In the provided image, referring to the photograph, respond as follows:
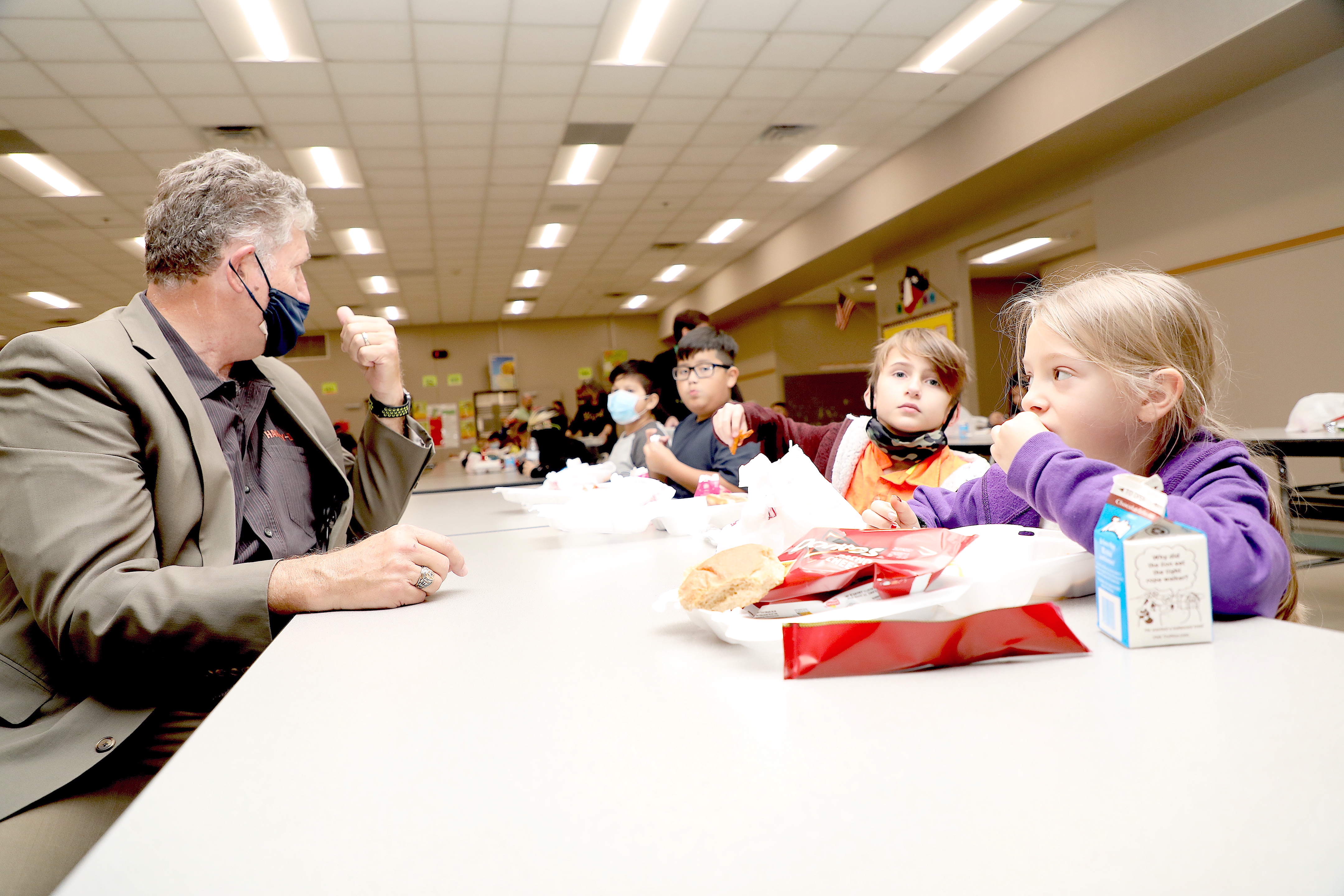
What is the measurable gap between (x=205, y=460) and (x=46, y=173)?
658 cm

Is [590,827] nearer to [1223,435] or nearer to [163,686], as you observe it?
[163,686]

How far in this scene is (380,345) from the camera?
1.61 m

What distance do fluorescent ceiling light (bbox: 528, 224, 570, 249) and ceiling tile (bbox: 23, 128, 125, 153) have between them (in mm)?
3890

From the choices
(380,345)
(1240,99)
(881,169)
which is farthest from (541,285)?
(380,345)

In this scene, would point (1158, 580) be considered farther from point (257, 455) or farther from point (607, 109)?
point (607, 109)

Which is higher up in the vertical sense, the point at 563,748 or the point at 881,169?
the point at 881,169

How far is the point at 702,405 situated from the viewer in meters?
2.91

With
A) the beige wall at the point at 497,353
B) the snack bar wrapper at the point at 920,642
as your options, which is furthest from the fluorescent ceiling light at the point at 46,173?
the beige wall at the point at 497,353

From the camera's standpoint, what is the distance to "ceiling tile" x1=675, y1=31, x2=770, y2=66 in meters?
4.74

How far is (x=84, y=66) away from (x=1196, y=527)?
5808 mm

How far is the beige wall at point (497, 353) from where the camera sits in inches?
545

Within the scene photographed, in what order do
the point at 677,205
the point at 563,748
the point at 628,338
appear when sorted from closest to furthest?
the point at 563,748
the point at 677,205
the point at 628,338

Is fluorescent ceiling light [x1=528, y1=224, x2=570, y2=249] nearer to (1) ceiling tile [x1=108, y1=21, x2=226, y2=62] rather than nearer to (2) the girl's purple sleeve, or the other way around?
(1) ceiling tile [x1=108, y1=21, x2=226, y2=62]

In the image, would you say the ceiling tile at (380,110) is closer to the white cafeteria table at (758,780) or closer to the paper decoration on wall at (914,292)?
the paper decoration on wall at (914,292)
